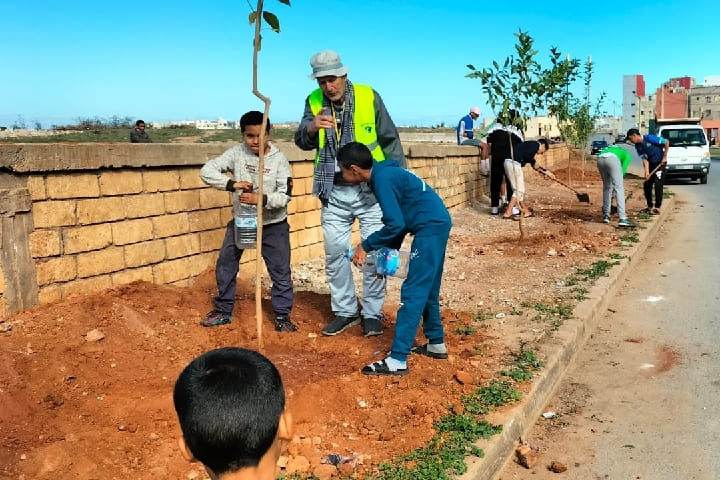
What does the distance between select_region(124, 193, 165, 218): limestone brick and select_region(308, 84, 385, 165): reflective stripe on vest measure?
1581 millimetres

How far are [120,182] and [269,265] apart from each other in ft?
4.52

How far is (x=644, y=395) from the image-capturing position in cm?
432

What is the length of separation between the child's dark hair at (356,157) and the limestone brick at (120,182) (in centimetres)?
197

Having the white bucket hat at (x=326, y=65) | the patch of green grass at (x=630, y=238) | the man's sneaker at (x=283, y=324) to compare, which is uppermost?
the white bucket hat at (x=326, y=65)

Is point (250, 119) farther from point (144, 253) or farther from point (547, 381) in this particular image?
point (547, 381)

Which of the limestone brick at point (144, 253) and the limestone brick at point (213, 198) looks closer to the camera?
the limestone brick at point (144, 253)

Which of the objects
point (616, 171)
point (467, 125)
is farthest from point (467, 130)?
point (616, 171)

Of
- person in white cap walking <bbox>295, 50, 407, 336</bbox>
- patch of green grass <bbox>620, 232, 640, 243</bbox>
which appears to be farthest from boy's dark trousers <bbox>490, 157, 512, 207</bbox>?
person in white cap walking <bbox>295, 50, 407, 336</bbox>

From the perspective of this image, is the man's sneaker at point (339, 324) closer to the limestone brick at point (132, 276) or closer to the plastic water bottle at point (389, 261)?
the plastic water bottle at point (389, 261)

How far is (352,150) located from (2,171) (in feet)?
7.56

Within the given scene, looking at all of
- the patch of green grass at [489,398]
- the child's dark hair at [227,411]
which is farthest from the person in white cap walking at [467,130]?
the child's dark hair at [227,411]

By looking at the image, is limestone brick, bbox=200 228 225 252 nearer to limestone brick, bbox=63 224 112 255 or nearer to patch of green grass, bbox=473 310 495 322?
limestone brick, bbox=63 224 112 255

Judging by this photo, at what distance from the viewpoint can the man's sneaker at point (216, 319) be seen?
4.89m

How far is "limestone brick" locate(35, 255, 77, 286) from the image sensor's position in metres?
4.59
